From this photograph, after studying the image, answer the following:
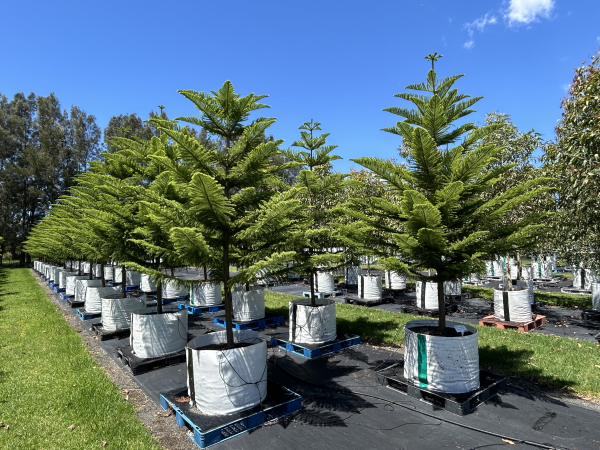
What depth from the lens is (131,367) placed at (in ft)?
19.8

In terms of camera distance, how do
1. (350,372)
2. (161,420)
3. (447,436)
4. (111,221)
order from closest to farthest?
(447,436) < (161,420) < (350,372) < (111,221)

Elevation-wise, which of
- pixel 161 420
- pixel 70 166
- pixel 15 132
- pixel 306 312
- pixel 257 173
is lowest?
pixel 161 420

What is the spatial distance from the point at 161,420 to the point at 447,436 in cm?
344

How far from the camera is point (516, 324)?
8.49m

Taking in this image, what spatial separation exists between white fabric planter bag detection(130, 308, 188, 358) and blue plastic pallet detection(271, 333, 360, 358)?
206cm

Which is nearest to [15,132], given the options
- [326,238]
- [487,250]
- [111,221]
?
[111,221]

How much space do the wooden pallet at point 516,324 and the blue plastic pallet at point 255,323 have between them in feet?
17.8

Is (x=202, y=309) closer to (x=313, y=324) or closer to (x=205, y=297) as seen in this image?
(x=205, y=297)

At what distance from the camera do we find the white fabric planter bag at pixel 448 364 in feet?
15.3

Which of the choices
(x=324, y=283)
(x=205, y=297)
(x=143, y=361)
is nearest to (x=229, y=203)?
(x=143, y=361)

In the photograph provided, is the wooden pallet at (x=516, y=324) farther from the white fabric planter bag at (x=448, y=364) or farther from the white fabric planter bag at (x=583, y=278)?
the white fabric planter bag at (x=583, y=278)

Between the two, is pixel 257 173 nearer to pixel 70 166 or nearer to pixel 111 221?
pixel 111 221

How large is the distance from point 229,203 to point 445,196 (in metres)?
2.85

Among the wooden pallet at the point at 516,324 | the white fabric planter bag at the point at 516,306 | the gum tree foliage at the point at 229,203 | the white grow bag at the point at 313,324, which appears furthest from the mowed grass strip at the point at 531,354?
the gum tree foliage at the point at 229,203
